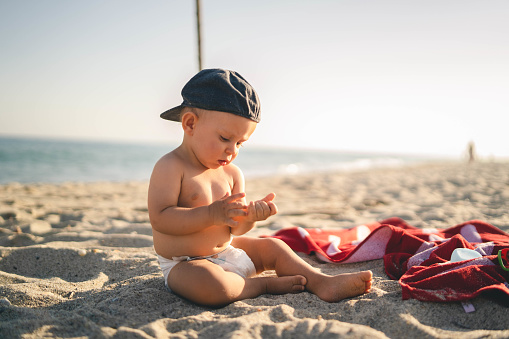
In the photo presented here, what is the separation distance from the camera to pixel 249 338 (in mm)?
1353

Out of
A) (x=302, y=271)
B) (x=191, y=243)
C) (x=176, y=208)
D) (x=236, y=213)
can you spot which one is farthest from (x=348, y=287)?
(x=176, y=208)

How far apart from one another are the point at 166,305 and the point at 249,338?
59 centimetres

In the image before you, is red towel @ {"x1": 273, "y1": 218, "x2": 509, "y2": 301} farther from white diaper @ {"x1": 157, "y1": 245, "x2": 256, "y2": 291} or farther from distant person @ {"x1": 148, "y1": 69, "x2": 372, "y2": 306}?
white diaper @ {"x1": 157, "y1": 245, "x2": 256, "y2": 291}

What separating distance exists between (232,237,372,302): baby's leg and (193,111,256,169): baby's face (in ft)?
2.03

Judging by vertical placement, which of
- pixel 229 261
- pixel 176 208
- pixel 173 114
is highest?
pixel 173 114

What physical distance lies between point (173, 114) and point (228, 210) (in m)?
0.78

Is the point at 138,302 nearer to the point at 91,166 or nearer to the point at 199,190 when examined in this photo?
the point at 199,190

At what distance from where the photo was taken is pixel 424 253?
219cm

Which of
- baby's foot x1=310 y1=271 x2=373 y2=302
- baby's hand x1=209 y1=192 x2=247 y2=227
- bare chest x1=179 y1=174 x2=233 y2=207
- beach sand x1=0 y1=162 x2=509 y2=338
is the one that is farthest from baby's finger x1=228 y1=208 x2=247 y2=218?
baby's foot x1=310 y1=271 x2=373 y2=302

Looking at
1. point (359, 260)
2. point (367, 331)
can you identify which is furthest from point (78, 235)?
point (367, 331)

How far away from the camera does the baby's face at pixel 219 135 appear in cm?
182

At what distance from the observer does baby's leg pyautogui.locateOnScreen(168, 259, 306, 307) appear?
1.72 meters

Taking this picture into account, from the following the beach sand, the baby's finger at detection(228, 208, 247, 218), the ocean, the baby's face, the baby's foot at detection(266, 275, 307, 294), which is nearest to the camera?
the beach sand

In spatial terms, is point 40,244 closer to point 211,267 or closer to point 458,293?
point 211,267
